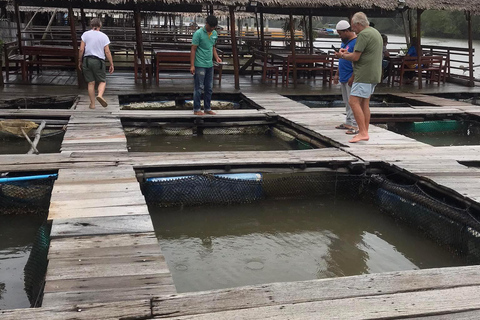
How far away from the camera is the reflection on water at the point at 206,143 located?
822 centimetres

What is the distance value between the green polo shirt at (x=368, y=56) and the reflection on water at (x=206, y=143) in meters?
1.87

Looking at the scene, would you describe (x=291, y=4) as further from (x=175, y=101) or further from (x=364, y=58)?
(x=364, y=58)

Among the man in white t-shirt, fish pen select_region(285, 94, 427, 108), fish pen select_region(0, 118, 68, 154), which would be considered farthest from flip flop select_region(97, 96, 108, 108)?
fish pen select_region(285, 94, 427, 108)

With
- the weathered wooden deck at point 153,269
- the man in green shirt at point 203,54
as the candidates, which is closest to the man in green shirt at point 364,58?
the weathered wooden deck at point 153,269

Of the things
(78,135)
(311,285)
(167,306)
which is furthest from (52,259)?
(78,135)

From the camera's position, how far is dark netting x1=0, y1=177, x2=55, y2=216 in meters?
5.26

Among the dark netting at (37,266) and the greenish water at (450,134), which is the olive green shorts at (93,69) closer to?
the dark netting at (37,266)

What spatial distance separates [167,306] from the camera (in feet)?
9.43

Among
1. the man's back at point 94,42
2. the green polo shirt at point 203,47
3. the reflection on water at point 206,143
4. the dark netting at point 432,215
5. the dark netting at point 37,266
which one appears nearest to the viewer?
the dark netting at point 37,266

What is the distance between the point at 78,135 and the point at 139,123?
72.8 inches

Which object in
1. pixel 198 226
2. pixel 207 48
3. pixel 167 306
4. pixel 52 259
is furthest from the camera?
pixel 207 48

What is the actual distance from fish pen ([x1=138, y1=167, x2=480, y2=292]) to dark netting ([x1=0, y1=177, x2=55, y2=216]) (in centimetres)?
96

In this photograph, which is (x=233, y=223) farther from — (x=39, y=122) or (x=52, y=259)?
(x=39, y=122)

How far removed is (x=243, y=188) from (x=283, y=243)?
95cm
